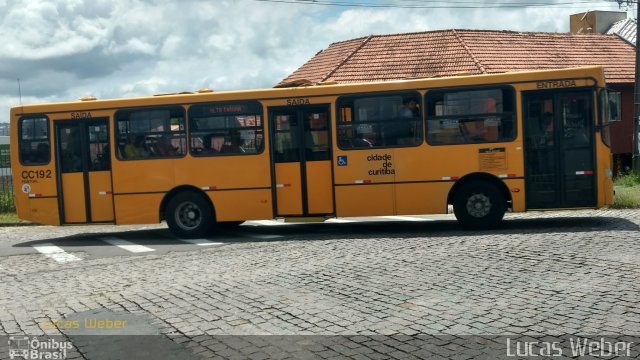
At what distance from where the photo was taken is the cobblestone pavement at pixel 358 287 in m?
6.12

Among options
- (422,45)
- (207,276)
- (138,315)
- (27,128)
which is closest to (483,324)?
(138,315)

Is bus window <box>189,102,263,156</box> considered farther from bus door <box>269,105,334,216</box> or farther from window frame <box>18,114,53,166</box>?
window frame <box>18,114,53,166</box>

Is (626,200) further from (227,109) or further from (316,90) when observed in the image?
(227,109)

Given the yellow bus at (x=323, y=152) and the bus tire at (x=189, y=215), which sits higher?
the yellow bus at (x=323, y=152)

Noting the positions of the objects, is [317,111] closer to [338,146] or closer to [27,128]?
[338,146]

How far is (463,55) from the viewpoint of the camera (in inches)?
1177

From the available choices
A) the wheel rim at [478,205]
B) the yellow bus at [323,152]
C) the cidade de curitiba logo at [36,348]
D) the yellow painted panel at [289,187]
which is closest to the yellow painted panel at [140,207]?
the yellow bus at [323,152]

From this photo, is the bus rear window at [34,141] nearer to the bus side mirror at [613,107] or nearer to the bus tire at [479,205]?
the bus tire at [479,205]

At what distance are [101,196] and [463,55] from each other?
67.5 ft

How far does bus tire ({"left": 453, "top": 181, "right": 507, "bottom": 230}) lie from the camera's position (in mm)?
12375

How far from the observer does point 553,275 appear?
7.93 m

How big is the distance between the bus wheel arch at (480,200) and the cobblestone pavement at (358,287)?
534mm

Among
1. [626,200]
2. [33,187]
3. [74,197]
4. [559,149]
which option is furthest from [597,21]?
[33,187]

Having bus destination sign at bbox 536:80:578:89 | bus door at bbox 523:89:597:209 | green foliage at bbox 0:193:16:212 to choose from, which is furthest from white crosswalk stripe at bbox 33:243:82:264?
bus destination sign at bbox 536:80:578:89
